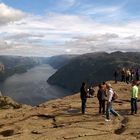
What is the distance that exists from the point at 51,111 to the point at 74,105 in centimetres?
364

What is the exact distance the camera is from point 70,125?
25.8m

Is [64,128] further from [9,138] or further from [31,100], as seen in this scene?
[31,100]

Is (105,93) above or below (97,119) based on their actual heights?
above

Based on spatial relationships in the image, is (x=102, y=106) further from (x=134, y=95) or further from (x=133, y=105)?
(x=134, y=95)

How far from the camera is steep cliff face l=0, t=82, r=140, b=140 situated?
2300cm

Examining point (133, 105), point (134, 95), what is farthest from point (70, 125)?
point (133, 105)

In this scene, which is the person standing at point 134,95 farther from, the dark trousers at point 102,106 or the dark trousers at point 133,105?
the dark trousers at point 102,106

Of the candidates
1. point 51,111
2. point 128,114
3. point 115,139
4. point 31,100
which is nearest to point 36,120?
point 51,111

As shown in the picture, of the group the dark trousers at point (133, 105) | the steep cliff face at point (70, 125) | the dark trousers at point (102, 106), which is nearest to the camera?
the steep cliff face at point (70, 125)

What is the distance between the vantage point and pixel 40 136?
78.4ft

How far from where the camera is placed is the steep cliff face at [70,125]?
23.0 m

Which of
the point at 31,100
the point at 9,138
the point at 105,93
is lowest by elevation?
the point at 31,100

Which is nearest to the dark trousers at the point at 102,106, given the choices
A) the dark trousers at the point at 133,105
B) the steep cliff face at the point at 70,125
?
the steep cliff face at the point at 70,125

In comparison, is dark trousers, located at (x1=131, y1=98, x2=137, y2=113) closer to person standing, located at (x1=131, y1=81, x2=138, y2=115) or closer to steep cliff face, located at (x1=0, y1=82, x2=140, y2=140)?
person standing, located at (x1=131, y1=81, x2=138, y2=115)
